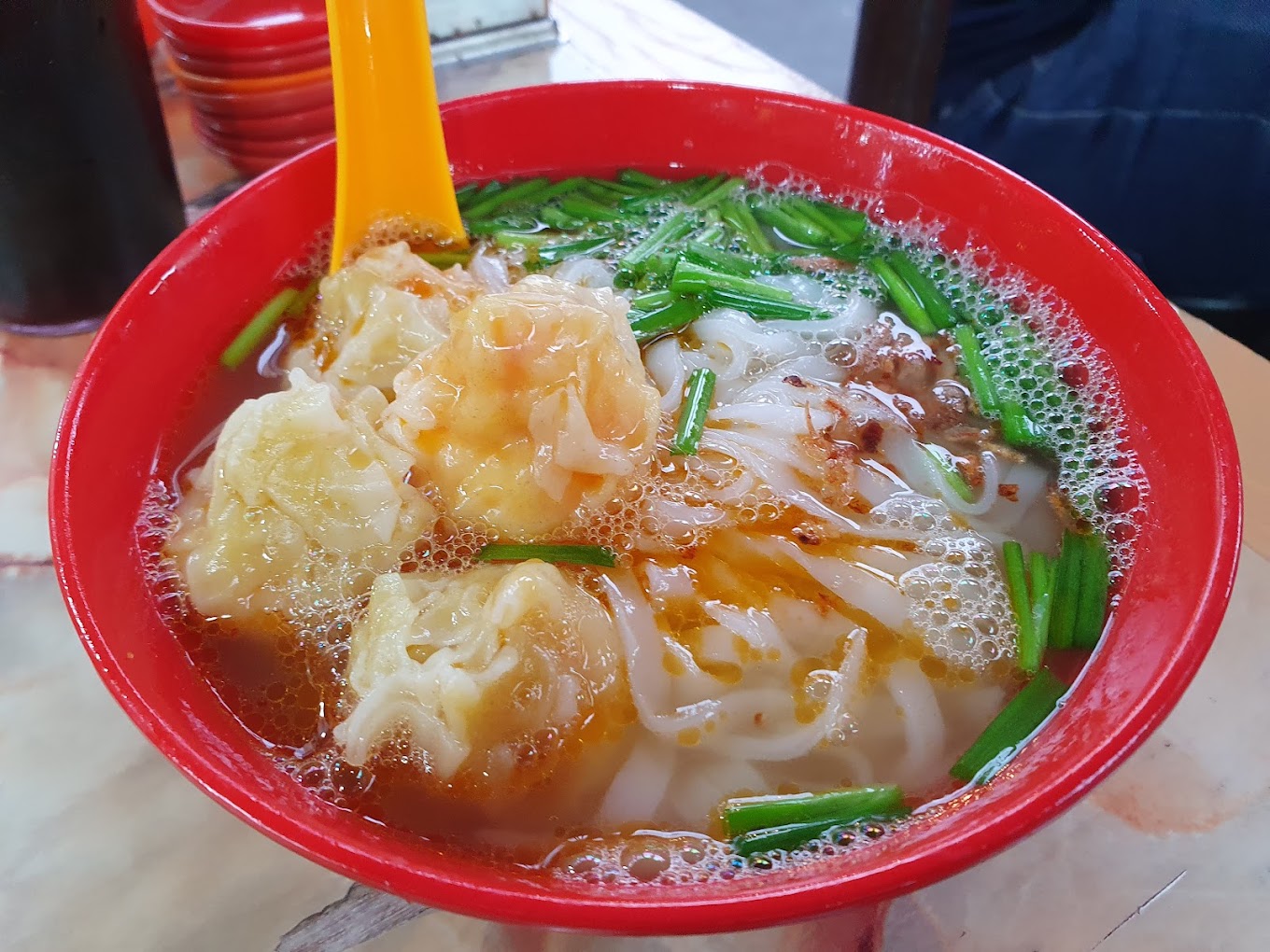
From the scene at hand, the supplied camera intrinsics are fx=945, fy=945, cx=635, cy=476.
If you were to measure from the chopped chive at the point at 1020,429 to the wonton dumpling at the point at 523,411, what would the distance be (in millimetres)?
512

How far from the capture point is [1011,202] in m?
1.33

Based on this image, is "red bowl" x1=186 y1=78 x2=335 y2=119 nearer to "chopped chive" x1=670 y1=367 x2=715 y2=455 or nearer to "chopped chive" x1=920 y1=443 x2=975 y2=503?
"chopped chive" x1=670 y1=367 x2=715 y2=455

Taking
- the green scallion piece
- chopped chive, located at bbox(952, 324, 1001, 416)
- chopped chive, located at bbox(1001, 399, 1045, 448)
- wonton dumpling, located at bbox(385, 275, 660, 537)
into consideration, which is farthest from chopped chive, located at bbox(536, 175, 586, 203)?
the green scallion piece

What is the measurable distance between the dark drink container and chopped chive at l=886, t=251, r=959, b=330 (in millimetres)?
1160

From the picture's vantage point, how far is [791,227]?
1533 mm

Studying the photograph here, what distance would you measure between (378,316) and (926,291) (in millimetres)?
802

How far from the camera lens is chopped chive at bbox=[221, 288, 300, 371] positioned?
4.26ft

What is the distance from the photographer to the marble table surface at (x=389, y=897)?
0.93 metres

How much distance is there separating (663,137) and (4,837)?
131cm

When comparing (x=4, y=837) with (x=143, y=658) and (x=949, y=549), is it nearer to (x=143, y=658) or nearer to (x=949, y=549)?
(x=143, y=658)

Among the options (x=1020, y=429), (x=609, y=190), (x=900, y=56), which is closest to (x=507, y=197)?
(x=609, y=190)

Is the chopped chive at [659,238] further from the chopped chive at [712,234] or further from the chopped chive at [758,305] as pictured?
the chopped chive at [758,305]

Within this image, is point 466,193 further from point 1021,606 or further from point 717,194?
point 1021,606

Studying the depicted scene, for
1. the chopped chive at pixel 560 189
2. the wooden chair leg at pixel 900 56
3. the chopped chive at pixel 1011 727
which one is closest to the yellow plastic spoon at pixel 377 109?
the chopped chive at pixel 560 189
